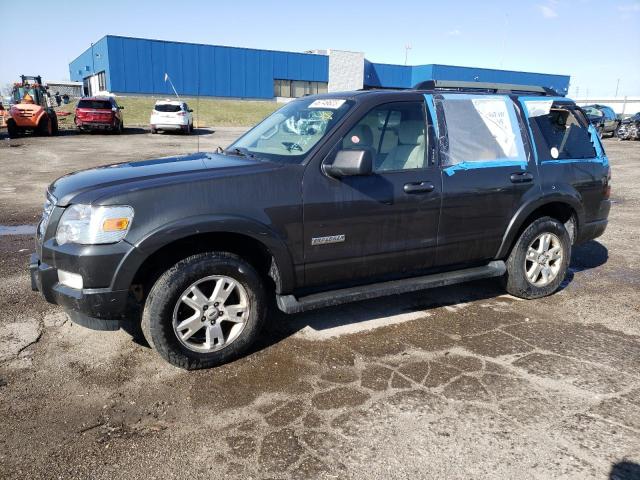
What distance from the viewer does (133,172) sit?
366cm

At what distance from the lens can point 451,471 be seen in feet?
8.39

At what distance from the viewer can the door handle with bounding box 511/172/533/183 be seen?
452cm

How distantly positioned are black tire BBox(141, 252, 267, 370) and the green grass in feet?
102

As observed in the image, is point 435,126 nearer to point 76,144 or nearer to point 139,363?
point 139,363

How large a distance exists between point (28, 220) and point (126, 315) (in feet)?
18.5

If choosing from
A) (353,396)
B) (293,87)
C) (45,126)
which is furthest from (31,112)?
(293,87)

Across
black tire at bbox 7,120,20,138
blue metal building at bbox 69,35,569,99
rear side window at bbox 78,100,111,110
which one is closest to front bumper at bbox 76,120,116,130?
rear side window at bbox 78,100,111,110

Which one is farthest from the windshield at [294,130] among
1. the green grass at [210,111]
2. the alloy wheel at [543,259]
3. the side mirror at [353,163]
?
the green grass at [210,111]

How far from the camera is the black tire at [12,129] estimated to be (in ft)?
74.6

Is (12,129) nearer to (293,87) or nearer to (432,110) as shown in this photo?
(432,110)

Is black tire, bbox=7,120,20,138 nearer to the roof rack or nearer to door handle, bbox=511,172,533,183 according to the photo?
the roof rack

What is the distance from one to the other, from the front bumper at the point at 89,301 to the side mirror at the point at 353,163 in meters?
1.64

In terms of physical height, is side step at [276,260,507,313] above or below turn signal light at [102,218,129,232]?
below

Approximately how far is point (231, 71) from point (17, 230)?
148 feet
